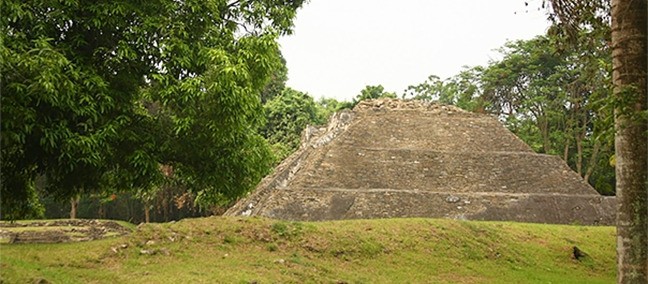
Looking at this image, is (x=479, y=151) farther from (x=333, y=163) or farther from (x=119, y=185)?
(x=119, y=185)

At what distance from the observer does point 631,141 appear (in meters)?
4.43

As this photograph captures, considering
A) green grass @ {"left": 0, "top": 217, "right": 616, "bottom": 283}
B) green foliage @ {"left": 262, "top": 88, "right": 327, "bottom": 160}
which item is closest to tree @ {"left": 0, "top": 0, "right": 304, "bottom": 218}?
green grass @ {"left": 0, "top": 217, "right": 616, "bottom": 283}

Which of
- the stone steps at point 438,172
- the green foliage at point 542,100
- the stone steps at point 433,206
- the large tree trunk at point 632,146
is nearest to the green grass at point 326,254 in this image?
the stone steps at point 433,206

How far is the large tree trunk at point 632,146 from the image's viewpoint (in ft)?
14.2

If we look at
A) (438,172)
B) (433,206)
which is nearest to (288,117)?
(438,172)

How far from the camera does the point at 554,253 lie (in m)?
9.18

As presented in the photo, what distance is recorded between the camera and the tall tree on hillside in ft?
14.2

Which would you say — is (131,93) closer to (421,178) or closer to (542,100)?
(421,178)

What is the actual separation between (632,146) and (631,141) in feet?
0.13

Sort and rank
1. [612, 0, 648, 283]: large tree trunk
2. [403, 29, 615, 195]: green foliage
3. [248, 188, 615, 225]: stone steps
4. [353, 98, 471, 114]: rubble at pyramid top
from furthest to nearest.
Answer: [403, 29, 615, 195]: green foliage → [353, 98, 471, 114]: rubble at pyramid top → [248, 188, 615, 225]: stone steps → [612, 0, 648, 283]: large tree trunk

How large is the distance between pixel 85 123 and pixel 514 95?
22.0 m

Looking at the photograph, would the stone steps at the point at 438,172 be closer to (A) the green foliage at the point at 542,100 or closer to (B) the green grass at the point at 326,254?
(B) the green grass at the point at 326,254

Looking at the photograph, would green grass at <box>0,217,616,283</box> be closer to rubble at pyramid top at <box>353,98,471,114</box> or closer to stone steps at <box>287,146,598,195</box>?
stone steps at <box>287,146,598,195</box>

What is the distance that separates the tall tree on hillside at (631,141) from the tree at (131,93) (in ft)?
10.3
